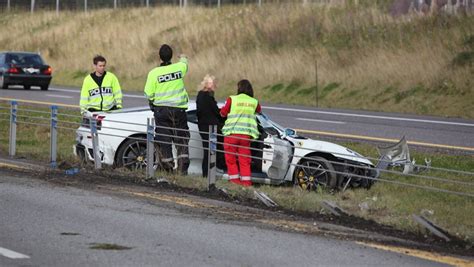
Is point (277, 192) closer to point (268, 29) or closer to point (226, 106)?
point (226, 106)

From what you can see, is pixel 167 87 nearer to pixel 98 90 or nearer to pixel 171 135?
pixel 171 135

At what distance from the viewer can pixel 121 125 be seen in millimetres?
17281

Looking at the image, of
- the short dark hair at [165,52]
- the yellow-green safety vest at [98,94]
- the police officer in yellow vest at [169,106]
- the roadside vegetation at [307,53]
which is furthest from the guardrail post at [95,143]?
the roadside vegetation at [307,53]

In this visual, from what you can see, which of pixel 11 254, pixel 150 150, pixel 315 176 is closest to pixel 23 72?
pixel 150 150

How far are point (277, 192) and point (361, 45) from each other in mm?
25234

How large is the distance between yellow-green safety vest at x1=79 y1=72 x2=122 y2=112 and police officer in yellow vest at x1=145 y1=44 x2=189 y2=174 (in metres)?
1.47

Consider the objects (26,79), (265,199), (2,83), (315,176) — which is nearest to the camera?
(265,199)

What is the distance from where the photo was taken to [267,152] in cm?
1599

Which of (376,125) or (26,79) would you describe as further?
(26,79)

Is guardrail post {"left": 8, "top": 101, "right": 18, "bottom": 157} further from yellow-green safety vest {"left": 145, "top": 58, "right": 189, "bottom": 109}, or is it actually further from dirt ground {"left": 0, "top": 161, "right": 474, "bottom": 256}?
yellow-green safety vest {"left": 145, "top": 58, "right": 189, "bottom": 109}

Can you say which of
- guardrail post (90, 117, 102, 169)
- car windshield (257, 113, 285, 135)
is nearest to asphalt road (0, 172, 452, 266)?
guardrail post (90, 117, 102, 169)

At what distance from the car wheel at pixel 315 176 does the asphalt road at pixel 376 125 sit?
588 centimetres

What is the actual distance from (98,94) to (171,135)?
225cm

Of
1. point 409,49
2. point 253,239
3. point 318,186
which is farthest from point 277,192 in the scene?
point 409,49
